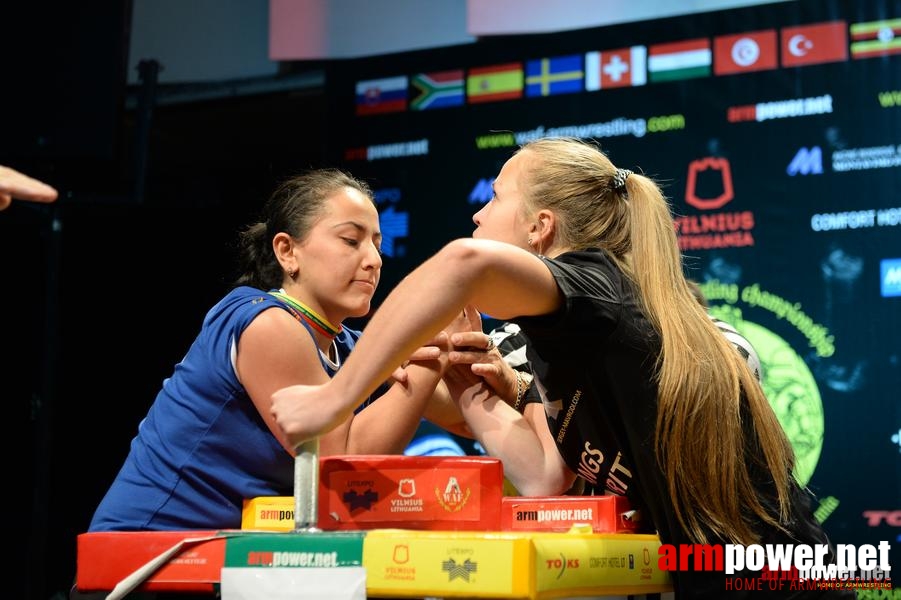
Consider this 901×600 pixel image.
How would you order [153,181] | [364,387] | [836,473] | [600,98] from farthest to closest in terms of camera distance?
1. [153,181]
2. [600,98]
3. [836,473]
4. [364,387]

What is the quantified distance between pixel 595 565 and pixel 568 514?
21 cm

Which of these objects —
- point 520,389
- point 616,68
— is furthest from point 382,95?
point 520,389

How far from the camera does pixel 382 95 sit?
4.47m

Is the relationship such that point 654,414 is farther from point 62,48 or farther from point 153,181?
point 153,181

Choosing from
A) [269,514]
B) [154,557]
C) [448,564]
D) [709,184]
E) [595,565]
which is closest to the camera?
[448,564]

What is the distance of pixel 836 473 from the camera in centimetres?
354

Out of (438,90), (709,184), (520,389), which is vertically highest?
(438,90)

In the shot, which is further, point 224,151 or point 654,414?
point 224,151

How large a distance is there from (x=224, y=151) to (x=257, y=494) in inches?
151

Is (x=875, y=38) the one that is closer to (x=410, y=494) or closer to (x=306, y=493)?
(x=410, y=494)

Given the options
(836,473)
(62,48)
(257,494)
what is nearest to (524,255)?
(257,494)

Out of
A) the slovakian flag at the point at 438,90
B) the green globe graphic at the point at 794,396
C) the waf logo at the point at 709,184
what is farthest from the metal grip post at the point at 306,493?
the slovakian flag at the point at 438,90

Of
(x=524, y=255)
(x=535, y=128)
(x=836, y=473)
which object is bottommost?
(x=836, y=473)

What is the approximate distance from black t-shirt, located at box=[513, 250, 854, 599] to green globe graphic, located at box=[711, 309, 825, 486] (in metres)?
2.09
